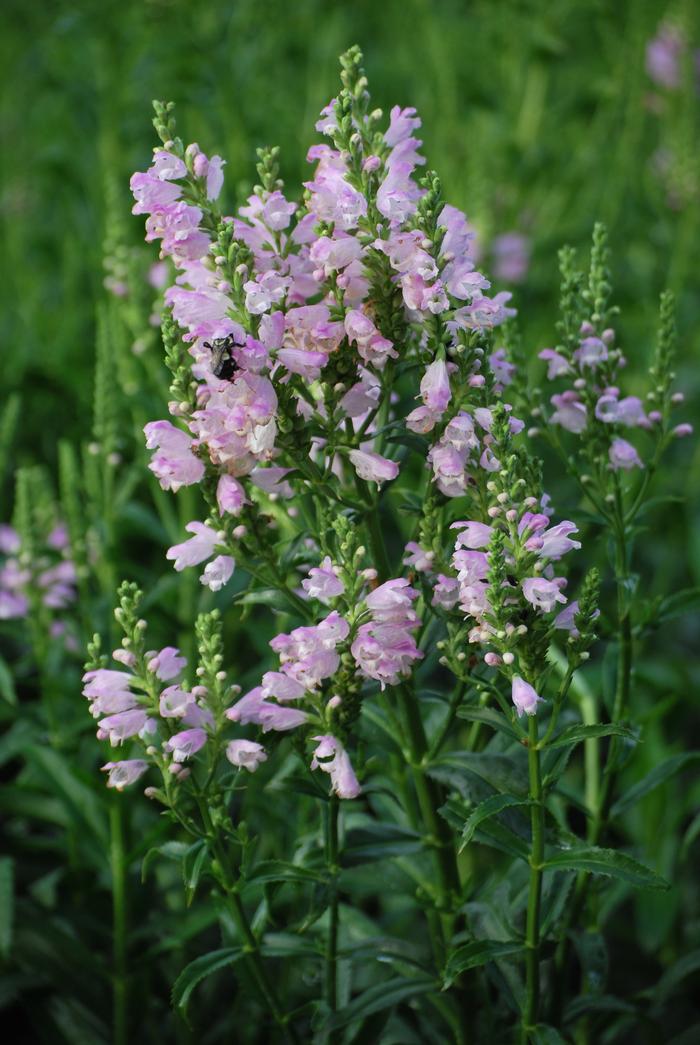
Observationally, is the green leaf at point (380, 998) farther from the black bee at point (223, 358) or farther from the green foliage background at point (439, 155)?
the green foliage background at point (439, 155)

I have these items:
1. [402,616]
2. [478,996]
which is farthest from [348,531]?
[478,996]

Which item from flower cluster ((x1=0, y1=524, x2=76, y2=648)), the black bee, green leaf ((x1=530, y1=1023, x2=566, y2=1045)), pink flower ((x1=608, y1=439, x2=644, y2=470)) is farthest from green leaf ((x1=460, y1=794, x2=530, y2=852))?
flower cluster ((x1=0, y1=524, x2=76, y2=648))

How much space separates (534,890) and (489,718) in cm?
33

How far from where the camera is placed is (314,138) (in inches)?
209

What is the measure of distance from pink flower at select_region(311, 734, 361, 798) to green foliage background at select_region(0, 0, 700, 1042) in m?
1.52

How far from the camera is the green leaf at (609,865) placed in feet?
5.92

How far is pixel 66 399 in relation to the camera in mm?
4180

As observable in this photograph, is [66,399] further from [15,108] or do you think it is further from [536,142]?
[15,108]

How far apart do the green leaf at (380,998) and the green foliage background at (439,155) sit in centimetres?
132

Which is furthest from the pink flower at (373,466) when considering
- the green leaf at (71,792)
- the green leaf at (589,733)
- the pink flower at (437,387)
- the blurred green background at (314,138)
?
the blurred green background at (314,138)

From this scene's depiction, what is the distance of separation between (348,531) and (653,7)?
4.30m

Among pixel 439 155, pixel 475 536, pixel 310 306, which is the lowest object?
pixel 475 536

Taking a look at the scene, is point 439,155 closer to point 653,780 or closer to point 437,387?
point 653,780

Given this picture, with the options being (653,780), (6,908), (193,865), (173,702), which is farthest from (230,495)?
(6,908)
